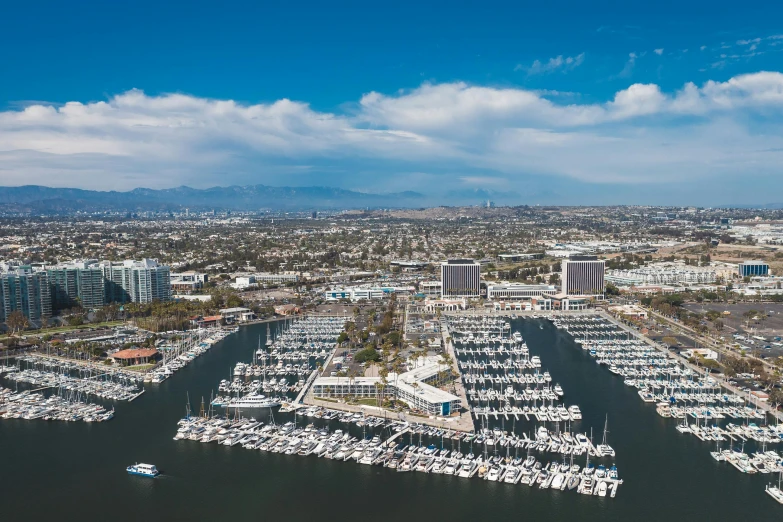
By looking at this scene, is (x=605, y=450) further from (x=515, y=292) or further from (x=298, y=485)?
(x=515, y=292)

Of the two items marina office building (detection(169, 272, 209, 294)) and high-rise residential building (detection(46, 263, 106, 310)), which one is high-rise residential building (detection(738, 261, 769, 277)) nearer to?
marina office building (detection(169, 272, 209, 294))

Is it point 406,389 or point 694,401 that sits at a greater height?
point 406,389

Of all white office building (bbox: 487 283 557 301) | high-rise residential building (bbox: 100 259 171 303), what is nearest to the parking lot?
white office building (bbox: 487 283 557 301)

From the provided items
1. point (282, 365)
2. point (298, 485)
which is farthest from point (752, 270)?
point (298, 485)

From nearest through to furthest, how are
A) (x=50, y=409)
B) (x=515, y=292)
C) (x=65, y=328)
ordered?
(x=50, y=409) → (x=65, y=328) → (x=515, y=292)

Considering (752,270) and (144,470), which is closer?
(144,470)

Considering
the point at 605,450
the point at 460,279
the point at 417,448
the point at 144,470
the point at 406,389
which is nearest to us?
the point at 144,470
